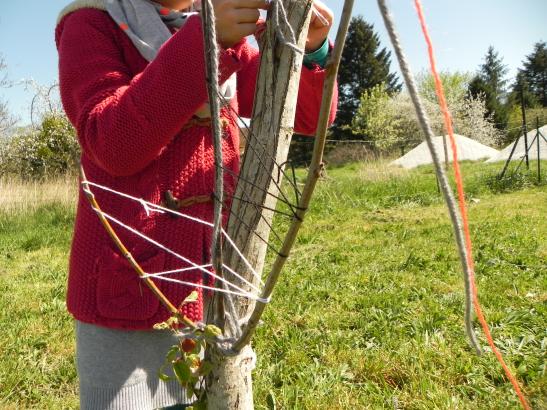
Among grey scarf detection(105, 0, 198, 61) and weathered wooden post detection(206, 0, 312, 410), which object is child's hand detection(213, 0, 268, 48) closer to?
weathered wooden post detection(206, 0, 312, 410)

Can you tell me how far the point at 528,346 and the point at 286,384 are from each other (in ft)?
4.53

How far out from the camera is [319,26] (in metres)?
1.00

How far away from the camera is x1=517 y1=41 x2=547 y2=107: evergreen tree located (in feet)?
126

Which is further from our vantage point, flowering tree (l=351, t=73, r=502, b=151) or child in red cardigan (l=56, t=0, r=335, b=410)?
flowering tree (l=351, t=73, r=502, b=151)

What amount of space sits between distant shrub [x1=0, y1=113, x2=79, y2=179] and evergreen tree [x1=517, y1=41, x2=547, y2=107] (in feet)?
127

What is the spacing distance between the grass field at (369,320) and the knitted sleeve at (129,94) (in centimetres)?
31

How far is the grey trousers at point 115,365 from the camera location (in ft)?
3.62

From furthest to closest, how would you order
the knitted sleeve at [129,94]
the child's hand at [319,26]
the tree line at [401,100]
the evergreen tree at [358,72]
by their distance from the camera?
the evergreen tree at [358,72]
the tree line at [401,100]
the child's hand at [319,26]
the knitted sleeve at [129,94]

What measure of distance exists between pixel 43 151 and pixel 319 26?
9.57 m

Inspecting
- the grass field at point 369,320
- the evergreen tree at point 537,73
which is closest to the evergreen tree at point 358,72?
the evergreen tree at point 537,73

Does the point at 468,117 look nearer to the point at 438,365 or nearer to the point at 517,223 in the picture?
the point at 517,223

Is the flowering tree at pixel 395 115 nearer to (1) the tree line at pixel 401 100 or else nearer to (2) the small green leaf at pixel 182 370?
(1) the tree line at pixel 401 100

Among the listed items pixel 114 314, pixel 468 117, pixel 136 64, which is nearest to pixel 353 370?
pixel 114 314

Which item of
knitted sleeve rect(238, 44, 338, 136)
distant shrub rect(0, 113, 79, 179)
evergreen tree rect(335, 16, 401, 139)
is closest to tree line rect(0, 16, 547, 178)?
evergreen tree rect(335, 16, 401, 139)
